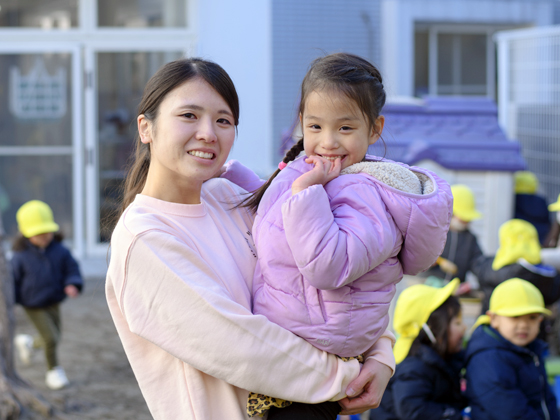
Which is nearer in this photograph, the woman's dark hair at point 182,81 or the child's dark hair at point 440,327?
the woman's dark hair at point 182,81

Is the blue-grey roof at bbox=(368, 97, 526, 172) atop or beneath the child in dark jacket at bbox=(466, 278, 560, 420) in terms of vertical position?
atop

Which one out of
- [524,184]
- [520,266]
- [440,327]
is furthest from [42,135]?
[440,327]

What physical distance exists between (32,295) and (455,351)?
11.5 feet

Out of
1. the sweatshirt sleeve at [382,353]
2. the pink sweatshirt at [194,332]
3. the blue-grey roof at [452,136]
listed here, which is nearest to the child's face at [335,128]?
the pink sweatshirt at [194,332]

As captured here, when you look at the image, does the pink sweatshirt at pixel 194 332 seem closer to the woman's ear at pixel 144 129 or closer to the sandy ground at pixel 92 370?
the woman's ear at pixel 144 129

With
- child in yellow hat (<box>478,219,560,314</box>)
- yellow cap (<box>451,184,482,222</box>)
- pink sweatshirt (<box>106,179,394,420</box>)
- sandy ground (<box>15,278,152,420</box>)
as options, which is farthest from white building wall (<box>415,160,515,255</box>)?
pink sweatshirt (<box>106,179,394,420</box>)

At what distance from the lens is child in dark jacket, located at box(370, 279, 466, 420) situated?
119 inches

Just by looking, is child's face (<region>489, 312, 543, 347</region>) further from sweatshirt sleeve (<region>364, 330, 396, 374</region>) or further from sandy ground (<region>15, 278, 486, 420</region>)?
sweatshirt sleeve (<region>364, 330, 396, 374</region>)

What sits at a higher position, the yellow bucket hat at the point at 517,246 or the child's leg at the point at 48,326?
the yellow bucket hat at the point at 517,246

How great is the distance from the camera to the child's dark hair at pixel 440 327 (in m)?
3.23

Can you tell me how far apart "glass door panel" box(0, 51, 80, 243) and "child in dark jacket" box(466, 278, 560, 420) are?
639 centimetres

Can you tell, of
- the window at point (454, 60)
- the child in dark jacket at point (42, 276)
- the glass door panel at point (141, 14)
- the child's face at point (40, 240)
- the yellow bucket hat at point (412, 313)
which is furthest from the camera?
the window at point (454, 60)

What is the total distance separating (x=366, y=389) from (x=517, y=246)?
9.84ft

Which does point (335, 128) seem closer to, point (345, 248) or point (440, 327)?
point (345, 248)
